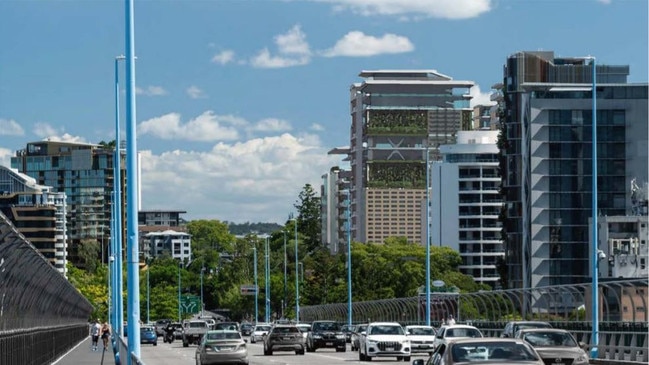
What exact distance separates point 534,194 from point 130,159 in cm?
12645

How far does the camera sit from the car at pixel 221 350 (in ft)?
172

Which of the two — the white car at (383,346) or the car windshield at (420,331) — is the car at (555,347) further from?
the car windshield at (420,331)

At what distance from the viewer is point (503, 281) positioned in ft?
551

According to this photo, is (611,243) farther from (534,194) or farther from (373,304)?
(373,304)

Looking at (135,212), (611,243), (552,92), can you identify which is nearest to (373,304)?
(611,243)

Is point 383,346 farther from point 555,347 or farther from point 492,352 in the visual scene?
point 492,352

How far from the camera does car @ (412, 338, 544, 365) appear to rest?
79.7ft

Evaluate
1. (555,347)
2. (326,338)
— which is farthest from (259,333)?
(555,347)

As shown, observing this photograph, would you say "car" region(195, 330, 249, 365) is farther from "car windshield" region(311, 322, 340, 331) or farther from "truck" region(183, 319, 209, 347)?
"truck" region(183, 319, 209, 347)

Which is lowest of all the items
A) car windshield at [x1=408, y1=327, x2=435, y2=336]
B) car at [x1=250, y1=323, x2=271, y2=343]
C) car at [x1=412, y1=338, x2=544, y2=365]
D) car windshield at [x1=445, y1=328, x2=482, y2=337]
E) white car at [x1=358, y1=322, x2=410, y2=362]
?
car at [x1=250, y1=323, x2=271, y2=343]

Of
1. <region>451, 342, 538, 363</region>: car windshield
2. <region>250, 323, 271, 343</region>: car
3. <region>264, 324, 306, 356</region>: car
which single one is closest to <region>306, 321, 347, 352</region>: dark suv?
<region>264, 324, 306, 356</region>: car

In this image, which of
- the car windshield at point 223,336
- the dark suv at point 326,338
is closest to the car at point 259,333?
the dark suv at point 326,338

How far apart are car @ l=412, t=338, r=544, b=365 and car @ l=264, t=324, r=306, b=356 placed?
45.0m

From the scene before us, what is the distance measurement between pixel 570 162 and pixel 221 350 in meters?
107
